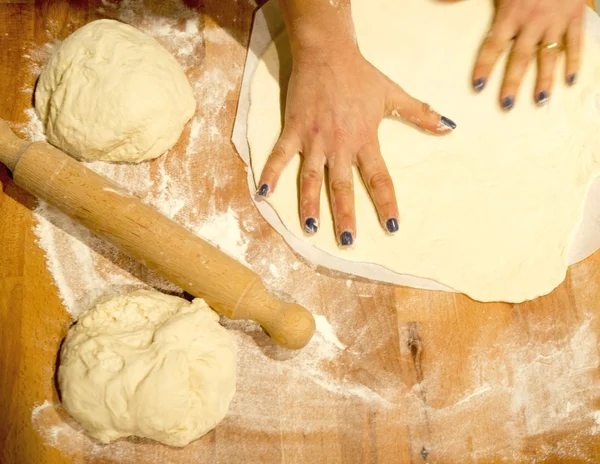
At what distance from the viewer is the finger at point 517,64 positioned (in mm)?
1343

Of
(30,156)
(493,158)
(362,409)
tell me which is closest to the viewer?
(30,156)

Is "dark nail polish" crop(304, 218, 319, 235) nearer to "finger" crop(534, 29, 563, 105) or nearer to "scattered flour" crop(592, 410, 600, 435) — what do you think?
"finger" crop(534, 29, 563, 105)

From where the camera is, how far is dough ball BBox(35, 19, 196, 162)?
115 centimetres

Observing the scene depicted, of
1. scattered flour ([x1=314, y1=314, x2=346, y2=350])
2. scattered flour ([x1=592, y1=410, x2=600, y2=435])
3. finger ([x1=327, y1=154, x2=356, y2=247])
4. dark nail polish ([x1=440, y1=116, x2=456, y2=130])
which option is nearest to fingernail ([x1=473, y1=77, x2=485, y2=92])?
dark nail polish ([x1=440, y1=116, x2=456, y2=130])

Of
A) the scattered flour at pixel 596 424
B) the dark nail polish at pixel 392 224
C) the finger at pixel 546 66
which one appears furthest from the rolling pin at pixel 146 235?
the finger at pixel 546 66

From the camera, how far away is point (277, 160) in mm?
1235

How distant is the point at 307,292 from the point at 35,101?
822 mm

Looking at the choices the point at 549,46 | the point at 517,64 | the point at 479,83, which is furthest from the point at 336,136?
the point at 549,46

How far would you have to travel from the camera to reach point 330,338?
1.23 m

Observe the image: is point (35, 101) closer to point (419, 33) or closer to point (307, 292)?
point (307, 292)

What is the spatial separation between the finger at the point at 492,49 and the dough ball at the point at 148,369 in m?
0.92

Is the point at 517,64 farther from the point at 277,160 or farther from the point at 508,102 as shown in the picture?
Answer: the point at 277,160

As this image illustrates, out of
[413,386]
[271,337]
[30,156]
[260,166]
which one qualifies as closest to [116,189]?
[30,156]

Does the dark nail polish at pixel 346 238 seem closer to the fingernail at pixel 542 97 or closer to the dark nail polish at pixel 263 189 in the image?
the dark nail polish at pixel 263 189
